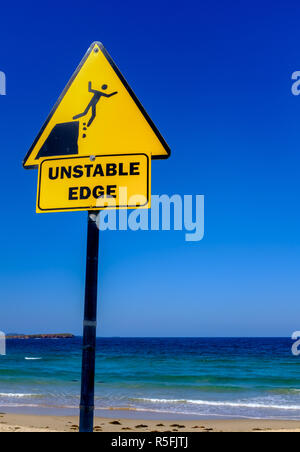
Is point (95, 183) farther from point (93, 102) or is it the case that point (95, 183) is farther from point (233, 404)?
point (233, 404)

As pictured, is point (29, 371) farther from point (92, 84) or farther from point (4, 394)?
point (92, 84)

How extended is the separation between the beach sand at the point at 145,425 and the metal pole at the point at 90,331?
9.60 m

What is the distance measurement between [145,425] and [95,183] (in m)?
11.0

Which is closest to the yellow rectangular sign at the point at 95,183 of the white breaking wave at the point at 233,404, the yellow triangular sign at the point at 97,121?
the yellow triangular sign at the point at 97,121

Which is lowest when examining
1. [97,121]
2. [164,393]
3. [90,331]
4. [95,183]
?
[164,393]

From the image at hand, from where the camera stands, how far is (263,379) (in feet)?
87.4

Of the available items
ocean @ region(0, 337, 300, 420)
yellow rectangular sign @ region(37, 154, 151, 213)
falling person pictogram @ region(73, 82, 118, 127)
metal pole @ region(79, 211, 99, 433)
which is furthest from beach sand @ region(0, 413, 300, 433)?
falling person pictogram @ region(73, 82, 118, 127)

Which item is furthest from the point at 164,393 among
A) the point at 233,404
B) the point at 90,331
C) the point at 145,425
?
the point at 90,331

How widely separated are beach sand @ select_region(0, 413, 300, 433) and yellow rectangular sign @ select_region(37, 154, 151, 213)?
9734mm

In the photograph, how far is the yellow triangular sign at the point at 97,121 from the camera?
1.89m

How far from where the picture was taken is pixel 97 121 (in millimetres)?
1924

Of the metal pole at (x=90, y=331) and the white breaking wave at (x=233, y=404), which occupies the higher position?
the metal pole at (x=90, y=331)

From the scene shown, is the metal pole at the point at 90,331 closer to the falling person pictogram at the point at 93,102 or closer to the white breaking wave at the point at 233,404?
the falling person pictogram at the point at 93,102

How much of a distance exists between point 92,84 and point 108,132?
24 centimetres
